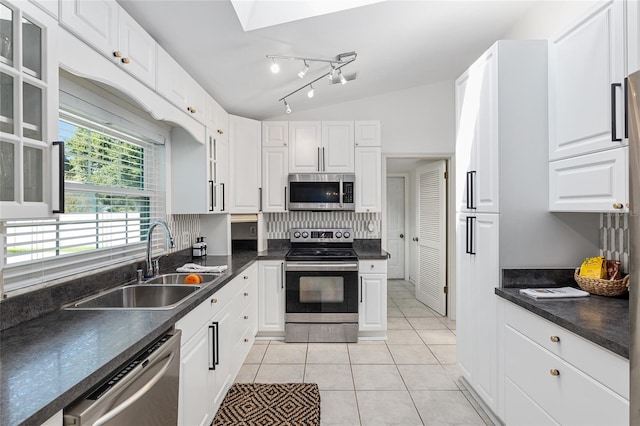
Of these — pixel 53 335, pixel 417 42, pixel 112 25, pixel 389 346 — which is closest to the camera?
pixel 53 335

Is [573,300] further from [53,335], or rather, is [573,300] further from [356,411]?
[53,335]

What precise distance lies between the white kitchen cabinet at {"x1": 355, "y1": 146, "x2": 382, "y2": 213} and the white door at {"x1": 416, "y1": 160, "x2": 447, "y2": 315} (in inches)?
42.1

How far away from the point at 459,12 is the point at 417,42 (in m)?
0.41

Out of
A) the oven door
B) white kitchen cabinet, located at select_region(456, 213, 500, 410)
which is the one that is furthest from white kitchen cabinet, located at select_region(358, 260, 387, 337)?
white kitchen cabinet, located at select_region(456, 213, 500, 410)

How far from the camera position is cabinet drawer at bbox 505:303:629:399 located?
3.77 feet

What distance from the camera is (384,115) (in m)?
3.95

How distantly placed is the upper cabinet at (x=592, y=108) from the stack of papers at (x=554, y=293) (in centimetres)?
45

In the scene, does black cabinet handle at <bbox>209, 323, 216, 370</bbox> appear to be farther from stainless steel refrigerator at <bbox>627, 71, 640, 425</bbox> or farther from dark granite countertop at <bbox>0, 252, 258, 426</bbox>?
stainless steel refrigerator at <bbox>627, 71, 640, 425</bbox>

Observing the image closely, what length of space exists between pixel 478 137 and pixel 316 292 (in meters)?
2.03

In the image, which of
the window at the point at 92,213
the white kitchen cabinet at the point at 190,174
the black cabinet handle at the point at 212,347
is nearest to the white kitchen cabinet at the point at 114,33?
the window at the point at 92,213

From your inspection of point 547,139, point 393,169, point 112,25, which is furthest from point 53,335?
point 393,169

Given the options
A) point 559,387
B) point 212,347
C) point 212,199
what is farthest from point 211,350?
point 559,387

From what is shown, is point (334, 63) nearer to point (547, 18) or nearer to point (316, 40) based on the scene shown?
point (316, 40)

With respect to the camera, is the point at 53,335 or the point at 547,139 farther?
the point at 547,139
